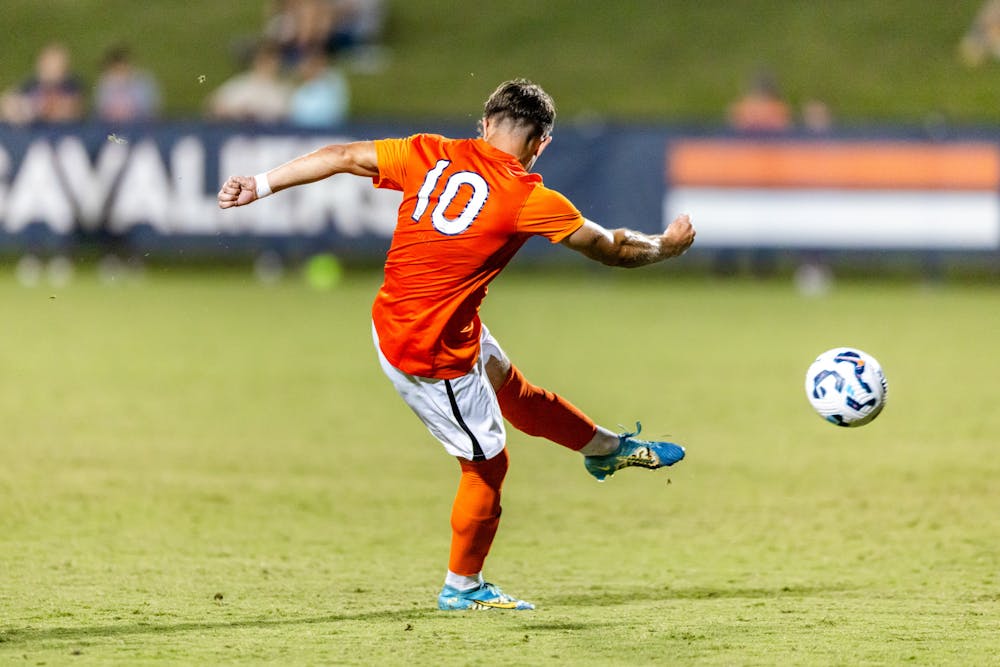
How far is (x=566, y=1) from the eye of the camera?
1252 inches

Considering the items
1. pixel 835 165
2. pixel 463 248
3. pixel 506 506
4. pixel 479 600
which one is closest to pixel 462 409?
pixel 463 248

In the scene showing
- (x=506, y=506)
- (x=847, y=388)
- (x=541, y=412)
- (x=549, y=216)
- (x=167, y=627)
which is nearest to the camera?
(x=167, y=627)

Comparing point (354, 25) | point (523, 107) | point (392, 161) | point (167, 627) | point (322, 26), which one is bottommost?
point (167, 627)

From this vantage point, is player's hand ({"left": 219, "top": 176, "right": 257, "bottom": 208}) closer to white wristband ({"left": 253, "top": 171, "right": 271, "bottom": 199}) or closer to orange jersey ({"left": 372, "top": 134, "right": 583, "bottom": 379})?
white wristband ({"left": 253, "top": 171, "right": 271, "bottom": 199})

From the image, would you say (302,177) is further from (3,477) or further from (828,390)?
(3,477)

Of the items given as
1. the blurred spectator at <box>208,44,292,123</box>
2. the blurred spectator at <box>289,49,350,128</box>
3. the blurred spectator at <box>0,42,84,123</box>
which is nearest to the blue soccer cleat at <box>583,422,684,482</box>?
the blurred spectator at <box>289,49,350,128</box>

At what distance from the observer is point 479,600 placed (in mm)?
6438

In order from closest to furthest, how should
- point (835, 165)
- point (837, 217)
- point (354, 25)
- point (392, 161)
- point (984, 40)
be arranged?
point (392, 161), point (835, 165), point (837, 217), point (984, 40), point (354, 25)

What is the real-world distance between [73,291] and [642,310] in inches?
272

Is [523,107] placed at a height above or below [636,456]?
above

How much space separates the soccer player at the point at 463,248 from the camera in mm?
6258

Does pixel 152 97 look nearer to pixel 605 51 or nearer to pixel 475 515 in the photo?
pixel 605 51

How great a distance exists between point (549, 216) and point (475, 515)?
1.24m

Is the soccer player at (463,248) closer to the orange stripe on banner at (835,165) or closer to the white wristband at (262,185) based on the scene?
the white wristband at (262,185)
